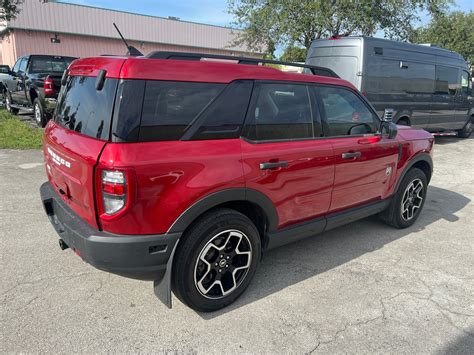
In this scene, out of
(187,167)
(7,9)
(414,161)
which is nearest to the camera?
(187,167)

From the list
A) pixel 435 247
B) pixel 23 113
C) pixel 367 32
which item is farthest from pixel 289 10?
pixel 435 247

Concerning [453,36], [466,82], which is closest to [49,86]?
[466,82]

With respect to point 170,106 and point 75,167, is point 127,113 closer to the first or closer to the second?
point 170,106

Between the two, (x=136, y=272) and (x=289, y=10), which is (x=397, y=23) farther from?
(x=136, y=272)

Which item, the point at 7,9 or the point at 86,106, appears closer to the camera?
the point at 86,106

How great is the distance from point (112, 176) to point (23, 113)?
12.8 metres

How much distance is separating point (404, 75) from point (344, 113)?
6352 millimetres

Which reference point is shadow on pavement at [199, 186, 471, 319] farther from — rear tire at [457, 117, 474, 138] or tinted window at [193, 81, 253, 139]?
rear tire at [457, 117, 474, 138]

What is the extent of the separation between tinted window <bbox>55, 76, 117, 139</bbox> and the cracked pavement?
131cm

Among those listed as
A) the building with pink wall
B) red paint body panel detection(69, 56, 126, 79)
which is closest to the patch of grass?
red paint body panel detection(69, 56, 126, 79)

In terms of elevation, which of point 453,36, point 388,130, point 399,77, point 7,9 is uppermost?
point 453,36

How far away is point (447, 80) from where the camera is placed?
10.4 metres

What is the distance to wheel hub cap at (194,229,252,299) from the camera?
270 centimetres

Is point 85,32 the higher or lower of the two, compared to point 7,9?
higher
